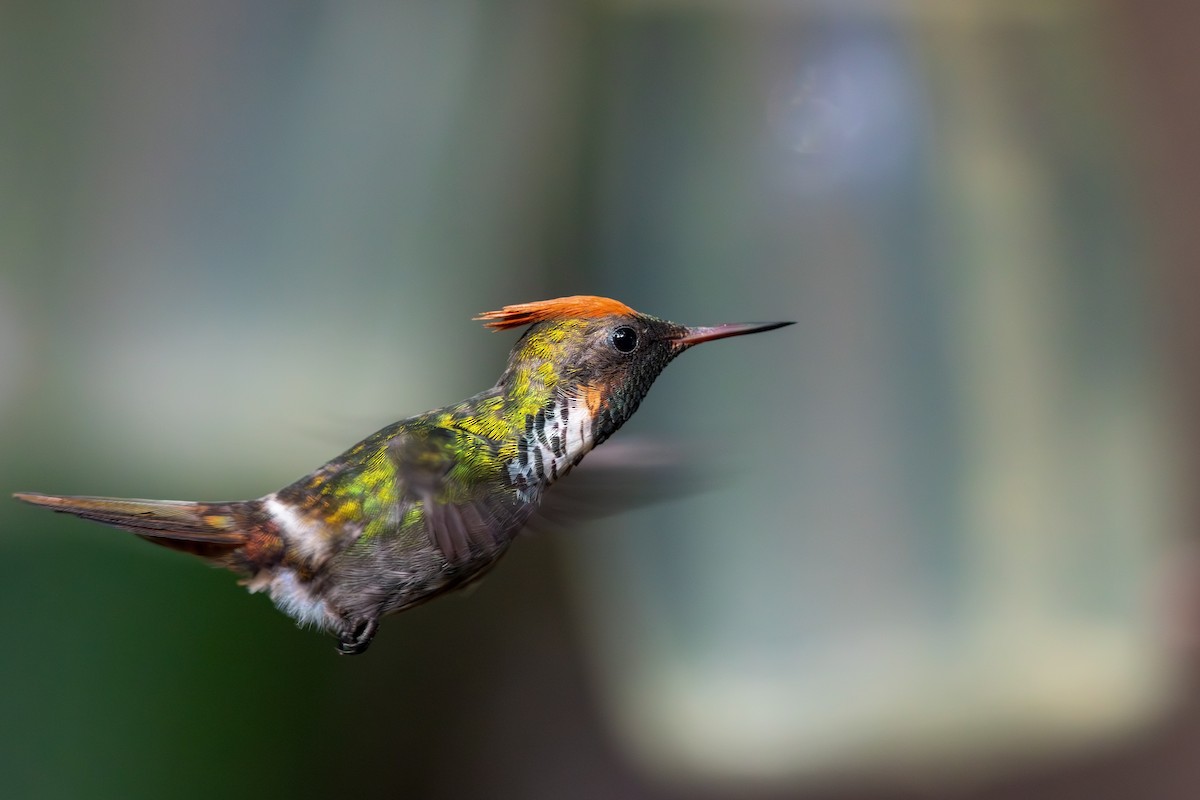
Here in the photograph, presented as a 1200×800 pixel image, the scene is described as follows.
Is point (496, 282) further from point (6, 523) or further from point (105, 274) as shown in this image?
point (6, 523)

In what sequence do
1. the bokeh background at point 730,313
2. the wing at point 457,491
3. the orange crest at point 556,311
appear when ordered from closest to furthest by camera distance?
the wing at point 457,491
the orange crest at point 556,311
the bokeh background at point 730,313

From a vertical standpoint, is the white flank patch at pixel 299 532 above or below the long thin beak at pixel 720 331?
below

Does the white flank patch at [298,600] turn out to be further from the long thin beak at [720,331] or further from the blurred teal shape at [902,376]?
the blurred teal shape at [902,376]

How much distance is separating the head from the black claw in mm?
149

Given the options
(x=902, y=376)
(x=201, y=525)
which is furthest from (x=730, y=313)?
(x=201, y=525)

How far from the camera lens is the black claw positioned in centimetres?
53

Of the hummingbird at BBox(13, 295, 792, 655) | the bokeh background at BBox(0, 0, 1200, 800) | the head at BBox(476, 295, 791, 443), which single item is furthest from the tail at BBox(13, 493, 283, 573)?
the bokeh background at BBox(0, 0, 1200, 800)

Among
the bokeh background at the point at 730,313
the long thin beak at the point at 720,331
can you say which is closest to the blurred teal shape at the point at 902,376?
the bokeh background at the point at 730,313

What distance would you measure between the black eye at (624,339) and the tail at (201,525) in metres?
0.20

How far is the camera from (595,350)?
0.54 metres

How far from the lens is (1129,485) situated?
141cm

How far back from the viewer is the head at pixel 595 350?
53 cm

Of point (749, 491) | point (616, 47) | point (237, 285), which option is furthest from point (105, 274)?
point (749, 491)

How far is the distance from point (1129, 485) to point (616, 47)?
3.10ft
